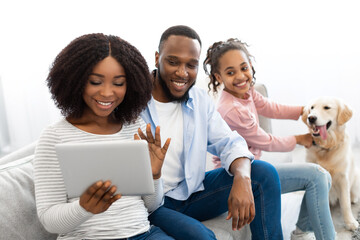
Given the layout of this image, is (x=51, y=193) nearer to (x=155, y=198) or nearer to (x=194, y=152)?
(x=155, y=198)

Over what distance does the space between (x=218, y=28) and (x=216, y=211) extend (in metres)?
1.99

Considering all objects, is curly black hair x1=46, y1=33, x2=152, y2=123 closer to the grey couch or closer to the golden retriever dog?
the grey couch

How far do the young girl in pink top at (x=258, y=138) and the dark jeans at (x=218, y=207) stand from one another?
0.81ft

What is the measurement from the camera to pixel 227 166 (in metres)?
1.43

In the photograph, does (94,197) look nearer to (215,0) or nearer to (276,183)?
(276,183)

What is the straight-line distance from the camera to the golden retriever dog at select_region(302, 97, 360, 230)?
1888 mm

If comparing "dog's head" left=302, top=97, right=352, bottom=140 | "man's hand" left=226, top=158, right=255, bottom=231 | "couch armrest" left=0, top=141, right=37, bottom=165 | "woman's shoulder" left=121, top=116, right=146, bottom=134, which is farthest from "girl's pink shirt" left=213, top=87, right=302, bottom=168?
"couch armrest" left=0, top=141, right=37, bottom=165

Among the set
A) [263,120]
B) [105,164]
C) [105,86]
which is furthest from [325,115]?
[105,164]

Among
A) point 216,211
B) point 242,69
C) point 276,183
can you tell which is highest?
point 242,69

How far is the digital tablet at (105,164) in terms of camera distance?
0.93 m

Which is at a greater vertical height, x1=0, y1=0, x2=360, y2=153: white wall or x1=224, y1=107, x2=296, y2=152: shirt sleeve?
x1=0, y1=0, x2=360, y2=153: white wall

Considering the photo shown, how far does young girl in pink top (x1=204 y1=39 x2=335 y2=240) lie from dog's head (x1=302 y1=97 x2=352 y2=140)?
71 millimetres

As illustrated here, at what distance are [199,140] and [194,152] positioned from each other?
0.19 feet

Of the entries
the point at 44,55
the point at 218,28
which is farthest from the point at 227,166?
the point at 44,55
